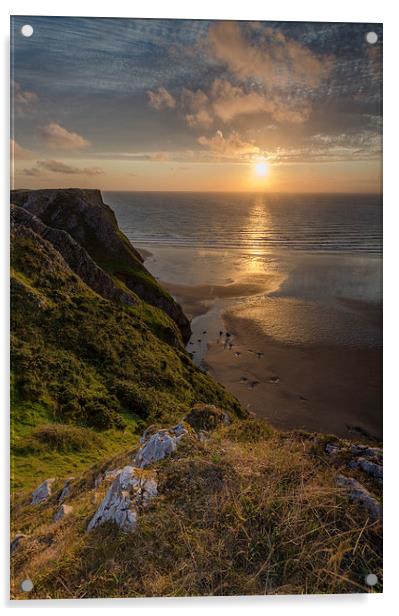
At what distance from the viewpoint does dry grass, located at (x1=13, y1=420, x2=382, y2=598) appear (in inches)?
196

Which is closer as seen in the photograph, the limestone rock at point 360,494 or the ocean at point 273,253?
the limestone rock at point 360,494

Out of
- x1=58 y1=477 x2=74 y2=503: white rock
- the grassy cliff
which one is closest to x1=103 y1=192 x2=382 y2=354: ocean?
the grassy cliff

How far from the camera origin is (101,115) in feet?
22.2

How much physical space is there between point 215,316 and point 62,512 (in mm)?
3922

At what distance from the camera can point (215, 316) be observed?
8328 millimetres

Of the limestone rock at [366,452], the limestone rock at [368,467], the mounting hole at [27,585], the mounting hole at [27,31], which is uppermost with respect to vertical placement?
the mounting hole at [27,31]

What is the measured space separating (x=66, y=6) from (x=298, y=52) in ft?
9.75

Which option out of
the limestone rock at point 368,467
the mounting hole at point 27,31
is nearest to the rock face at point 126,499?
the limestone rock at point 368,467

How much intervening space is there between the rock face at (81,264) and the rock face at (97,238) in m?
0.03

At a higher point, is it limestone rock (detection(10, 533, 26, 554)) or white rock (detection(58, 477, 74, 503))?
white rock (detection(58, 477, 74, 503))

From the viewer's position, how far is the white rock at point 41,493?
6.13 m

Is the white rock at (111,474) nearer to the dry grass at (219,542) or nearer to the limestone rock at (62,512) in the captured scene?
the dry grass at (219,542)

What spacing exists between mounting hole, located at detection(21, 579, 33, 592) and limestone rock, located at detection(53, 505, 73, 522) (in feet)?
2.09

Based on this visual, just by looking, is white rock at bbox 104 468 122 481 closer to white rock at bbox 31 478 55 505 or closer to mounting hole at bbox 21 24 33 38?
white rock at bbox 31 478 55 505
